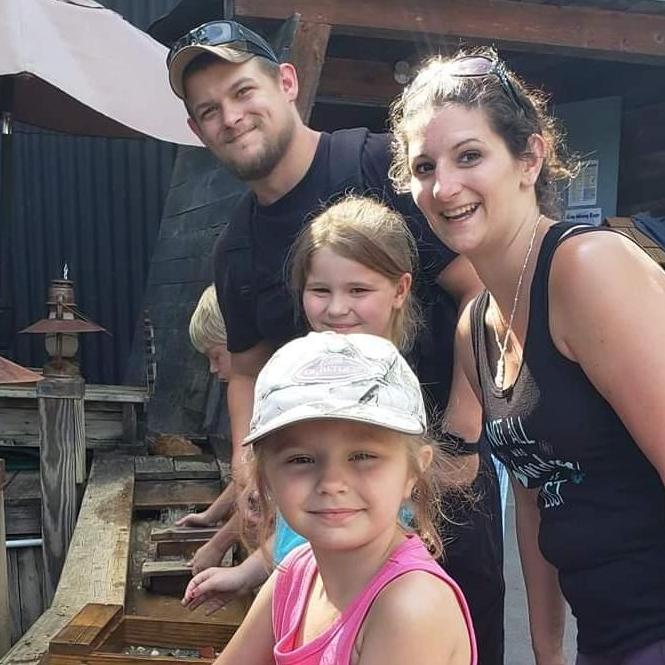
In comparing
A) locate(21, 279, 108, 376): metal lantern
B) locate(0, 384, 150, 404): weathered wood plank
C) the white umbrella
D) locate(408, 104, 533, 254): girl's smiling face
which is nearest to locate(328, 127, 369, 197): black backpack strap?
locate(408, 104, 533, 254): girl's smiling face

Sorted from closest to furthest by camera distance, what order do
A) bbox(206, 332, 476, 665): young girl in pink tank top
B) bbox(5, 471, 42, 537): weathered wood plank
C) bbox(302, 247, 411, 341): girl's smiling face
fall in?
bbox(206, 332, 476, 665): young girl in pink tank top
bbox(302, 247, 411, 341): girl's smiling face
bbox(5, 471, 42, 537): weathered wood plank

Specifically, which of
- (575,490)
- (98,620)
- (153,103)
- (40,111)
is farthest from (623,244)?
(40,111)

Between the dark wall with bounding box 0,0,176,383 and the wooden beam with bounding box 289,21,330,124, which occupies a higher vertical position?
the wooden beam with bounding box 289,21,330,124

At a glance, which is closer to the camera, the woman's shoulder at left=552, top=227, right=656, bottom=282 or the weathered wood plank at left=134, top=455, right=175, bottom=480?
the woman's shoulder at left=552, top=227, right=656, bottom=282

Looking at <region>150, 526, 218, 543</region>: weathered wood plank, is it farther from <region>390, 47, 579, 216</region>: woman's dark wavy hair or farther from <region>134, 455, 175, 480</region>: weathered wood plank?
<region>390, 47, 579, 216</region>: woman's dark wavy hair

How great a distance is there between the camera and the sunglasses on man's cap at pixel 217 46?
6.55ft

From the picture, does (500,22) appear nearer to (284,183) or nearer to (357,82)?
(357,82)

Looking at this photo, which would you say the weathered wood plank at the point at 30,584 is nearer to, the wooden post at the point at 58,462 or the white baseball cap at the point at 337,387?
the wooden post at the point at 58,462

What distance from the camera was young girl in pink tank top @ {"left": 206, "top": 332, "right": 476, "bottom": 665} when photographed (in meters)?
1.14

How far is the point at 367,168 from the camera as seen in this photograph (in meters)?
2.03

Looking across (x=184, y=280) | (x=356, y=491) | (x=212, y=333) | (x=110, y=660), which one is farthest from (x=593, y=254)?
(x=184, y=280)

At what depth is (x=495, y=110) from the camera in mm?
1503

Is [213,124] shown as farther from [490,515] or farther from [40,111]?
[40,111]

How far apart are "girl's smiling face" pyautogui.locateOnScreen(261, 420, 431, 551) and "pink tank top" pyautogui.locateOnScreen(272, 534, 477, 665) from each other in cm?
6
